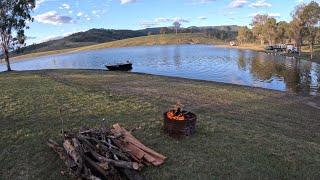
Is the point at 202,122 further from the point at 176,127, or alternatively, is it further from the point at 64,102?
the point at 64,102

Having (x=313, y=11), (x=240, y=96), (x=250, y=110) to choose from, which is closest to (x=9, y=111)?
(x=250, y=110)

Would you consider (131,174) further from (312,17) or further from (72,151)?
(312,17)

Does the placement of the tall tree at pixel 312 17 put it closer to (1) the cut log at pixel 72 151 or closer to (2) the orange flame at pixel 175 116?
(2) the orange flame at pixel 175 116

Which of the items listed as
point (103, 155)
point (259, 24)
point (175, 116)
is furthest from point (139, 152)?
point (259, 24)

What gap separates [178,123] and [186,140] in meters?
0.80

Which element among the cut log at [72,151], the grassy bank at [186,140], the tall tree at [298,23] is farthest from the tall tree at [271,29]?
the cut log at [72,151]

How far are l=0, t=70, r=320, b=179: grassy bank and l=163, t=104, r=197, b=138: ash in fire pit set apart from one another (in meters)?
0.38

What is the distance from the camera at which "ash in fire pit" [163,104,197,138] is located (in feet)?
52.5

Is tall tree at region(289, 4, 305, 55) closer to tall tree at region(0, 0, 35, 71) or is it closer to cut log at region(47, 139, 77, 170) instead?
tall tree at region(0, 0, 35, 71)

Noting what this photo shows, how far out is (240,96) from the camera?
32.9 metres

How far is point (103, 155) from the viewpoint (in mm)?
12523

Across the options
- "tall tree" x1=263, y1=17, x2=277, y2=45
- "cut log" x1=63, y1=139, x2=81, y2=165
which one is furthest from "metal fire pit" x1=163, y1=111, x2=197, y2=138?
→ "tall tree" x1=263, y1=17, x2=277, y2=45

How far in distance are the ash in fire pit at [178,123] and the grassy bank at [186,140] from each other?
1.25ft

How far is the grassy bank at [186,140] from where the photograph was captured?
13523 millimetres
